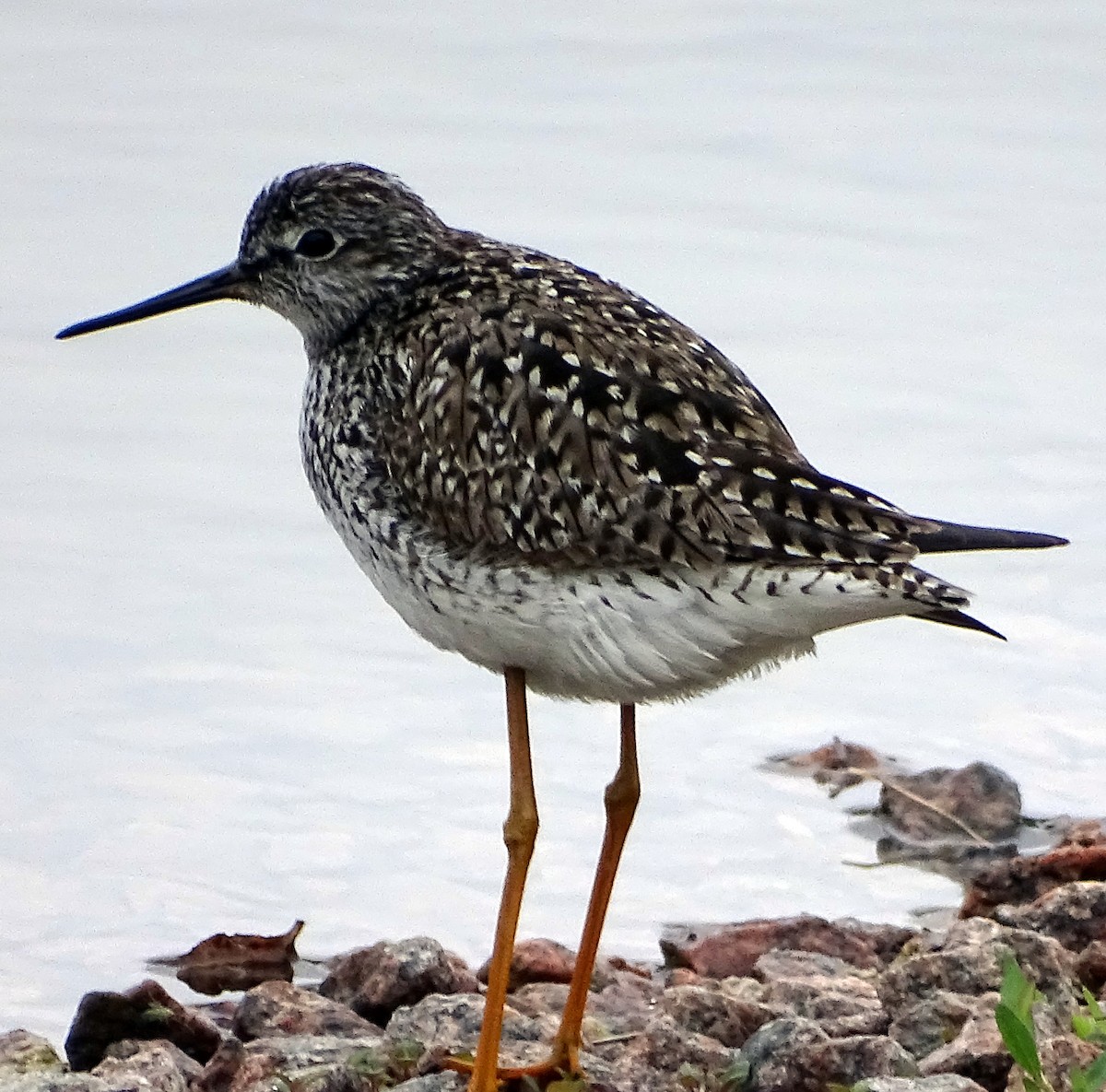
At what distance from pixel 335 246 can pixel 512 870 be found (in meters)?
2.18

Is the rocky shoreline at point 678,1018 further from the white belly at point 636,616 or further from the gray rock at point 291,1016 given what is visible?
the white belly at point 636,616

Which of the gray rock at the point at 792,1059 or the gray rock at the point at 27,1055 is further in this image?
the gray rock at the point at 27,1055

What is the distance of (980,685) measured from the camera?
10844 millimetres

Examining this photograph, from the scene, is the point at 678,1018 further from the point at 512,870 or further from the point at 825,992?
the point at 512,870

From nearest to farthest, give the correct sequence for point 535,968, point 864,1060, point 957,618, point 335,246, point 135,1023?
point 864,1060, point 957,618, point 135,1023, point 335,246, point 535,968

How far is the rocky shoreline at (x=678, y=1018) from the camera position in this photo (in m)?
6.99

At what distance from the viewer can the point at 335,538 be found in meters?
11.8

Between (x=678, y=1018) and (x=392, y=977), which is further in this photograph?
(x=392, y=977)

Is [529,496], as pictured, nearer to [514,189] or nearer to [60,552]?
[60,552]

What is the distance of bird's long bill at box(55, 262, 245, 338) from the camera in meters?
8.82

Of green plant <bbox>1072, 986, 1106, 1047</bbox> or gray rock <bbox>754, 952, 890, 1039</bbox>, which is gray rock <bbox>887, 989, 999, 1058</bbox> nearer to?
gray rock <bbox>754, 952, 890, 1039</bbox>

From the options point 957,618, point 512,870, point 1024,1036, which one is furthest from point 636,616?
point 1024,1036

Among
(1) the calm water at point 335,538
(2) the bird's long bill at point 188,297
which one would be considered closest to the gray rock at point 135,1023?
(1) the calm water at point 335,538

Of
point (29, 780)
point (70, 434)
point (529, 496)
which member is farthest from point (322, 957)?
point (70, 434)
